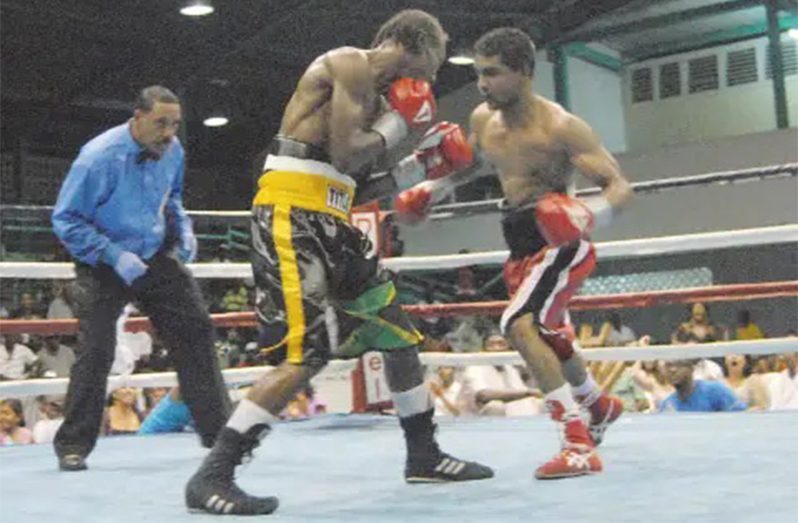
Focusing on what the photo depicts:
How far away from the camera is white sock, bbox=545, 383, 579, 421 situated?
7.82 feet

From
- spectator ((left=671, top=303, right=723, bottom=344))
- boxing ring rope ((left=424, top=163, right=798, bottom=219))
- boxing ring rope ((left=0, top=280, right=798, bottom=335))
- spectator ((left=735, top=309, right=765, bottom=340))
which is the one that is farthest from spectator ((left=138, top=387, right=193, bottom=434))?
spectator ((left=735, top=309, right=765, bottom=340))

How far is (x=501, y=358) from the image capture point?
3775 millimetres

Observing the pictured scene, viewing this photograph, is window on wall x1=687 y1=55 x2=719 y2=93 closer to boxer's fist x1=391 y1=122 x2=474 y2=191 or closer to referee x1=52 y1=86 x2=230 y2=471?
referee x1=52 y1=86 x2=230 y2=471

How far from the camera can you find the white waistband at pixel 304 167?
217 centimetres

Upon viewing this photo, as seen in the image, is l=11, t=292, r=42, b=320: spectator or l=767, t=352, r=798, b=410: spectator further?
l=11, t=292, r=42, b=320: spectator

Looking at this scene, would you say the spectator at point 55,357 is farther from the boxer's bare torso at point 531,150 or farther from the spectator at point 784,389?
the boxer's bare torso at point 531,150

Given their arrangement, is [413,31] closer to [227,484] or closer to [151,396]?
[227,484]

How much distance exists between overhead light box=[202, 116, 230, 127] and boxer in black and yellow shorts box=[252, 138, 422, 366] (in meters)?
9.78

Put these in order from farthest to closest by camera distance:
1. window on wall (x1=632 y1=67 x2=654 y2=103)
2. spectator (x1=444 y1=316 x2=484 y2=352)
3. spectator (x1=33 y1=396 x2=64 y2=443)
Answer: window on wall (x1=632 y1=67 x2=654 y2=103) → spectator (x1=444 y1=316 x2=484 y2=352) → spectator (x1=33 y1=396 x2=64 y2=443)

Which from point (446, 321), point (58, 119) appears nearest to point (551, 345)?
point (446, 321)

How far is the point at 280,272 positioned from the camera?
211cm

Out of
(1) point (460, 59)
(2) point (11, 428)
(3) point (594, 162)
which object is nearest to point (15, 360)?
(2) point (11, 428)

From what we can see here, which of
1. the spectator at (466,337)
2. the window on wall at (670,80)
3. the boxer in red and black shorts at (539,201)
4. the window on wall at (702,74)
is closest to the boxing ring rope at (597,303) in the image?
the boxer in red and black shorts at (539,201)

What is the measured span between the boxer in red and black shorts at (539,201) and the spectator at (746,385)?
2179mm
